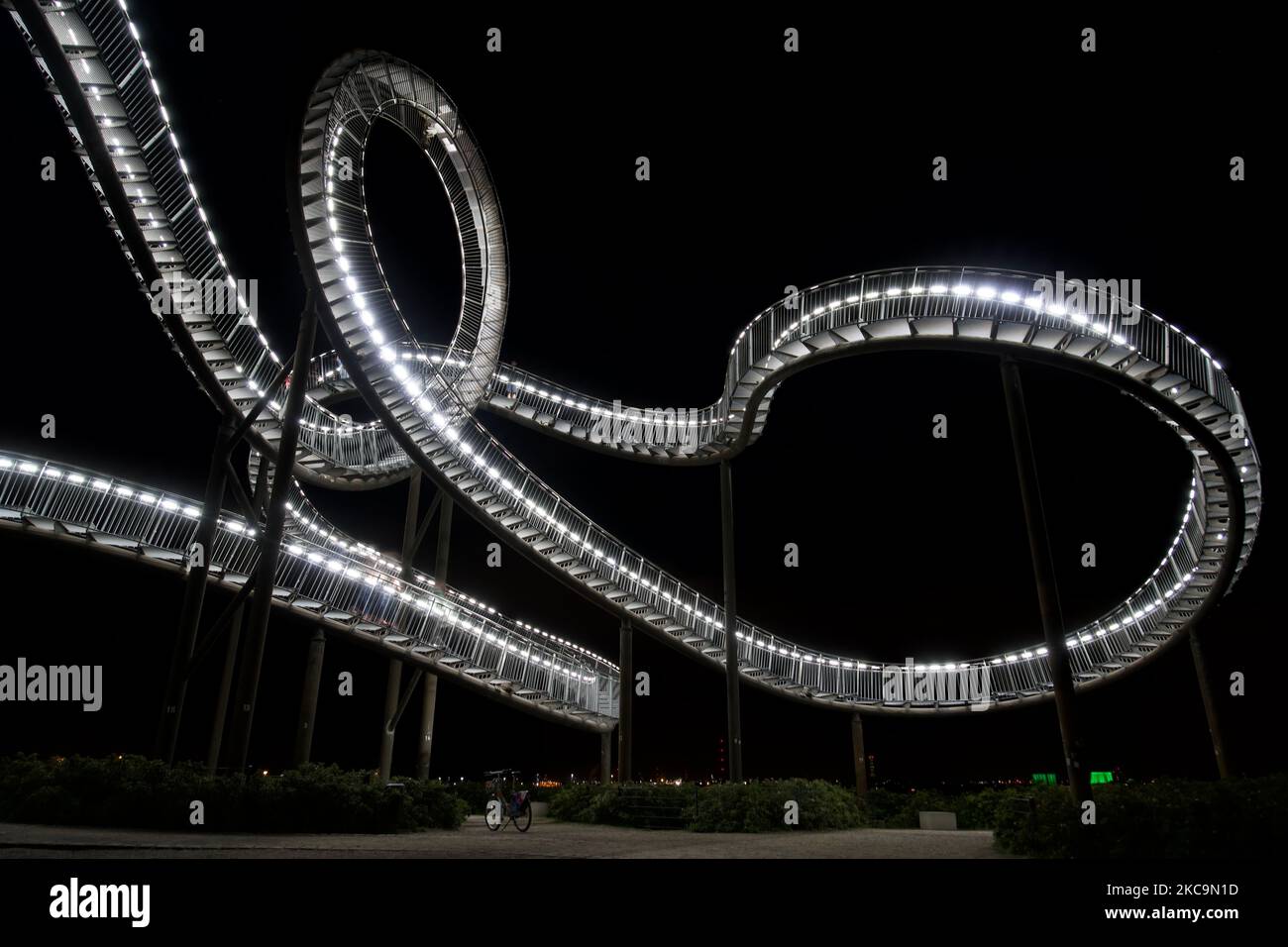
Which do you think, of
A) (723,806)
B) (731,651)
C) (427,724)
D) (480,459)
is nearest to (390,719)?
(427,724)

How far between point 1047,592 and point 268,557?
1507 centimetres

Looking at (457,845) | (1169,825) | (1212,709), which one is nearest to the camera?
(1169,825)

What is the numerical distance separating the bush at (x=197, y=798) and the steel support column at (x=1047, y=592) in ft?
36.8

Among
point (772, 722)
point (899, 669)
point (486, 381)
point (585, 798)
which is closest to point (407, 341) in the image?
point (486, 381)

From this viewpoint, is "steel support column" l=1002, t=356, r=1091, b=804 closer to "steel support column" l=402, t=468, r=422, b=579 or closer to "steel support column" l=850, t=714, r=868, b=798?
"steel support column" l=850, t=714, r=868, b=798

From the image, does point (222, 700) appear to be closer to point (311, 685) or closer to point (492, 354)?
point (311, 685)

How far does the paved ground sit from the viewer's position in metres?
8.84

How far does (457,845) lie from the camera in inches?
442

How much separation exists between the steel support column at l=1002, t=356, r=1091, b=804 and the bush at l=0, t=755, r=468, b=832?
1123 centimetres

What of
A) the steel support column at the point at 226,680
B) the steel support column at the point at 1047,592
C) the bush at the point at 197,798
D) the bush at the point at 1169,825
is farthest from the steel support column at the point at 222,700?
the steel support column at the point at 1047,592

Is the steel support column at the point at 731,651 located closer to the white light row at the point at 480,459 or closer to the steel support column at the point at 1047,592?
the white light row at the point at 480,459

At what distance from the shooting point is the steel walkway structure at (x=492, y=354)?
1447 cm

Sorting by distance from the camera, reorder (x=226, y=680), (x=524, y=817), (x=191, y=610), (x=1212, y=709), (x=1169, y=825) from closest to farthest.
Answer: (x=1169, y=825) → (x=524, y=817) → (x=191, y=610) → (x=226, y=680) → (x=1212, y=709)

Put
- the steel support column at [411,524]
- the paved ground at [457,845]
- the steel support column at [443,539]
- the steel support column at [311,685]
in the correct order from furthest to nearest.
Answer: the steel support column at [443,539] → the steel support column at [411,524] → the steel support column at [311,685] → the paved ground at [457,845]
